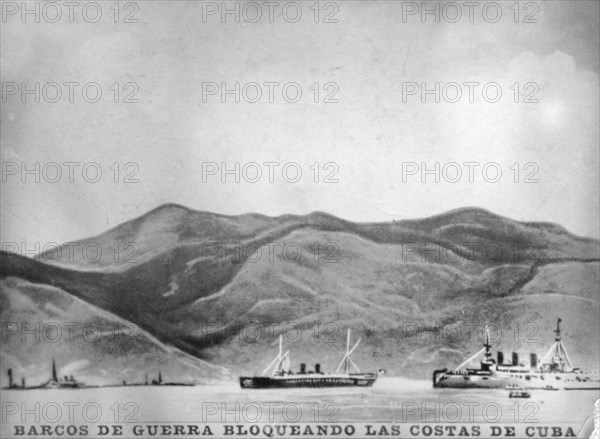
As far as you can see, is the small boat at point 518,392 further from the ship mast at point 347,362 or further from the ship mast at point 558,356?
the ship mast at point 347,362

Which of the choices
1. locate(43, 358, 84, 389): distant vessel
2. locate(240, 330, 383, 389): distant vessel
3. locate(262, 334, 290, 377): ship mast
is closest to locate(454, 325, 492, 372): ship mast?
locate(240, 330, 383, 389): distant vessel

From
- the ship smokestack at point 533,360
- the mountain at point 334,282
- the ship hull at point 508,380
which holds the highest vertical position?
the mountain at point 334,282

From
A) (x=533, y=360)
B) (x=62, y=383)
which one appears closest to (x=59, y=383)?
(x=62, y=383)

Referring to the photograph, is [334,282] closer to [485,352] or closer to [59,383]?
[485,352]

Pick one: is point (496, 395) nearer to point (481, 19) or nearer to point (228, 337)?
point (228, 337)

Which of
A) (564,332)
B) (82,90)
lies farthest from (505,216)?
(82,90)

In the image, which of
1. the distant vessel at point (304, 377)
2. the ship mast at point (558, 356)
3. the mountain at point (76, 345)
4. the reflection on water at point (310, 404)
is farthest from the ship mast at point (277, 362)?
the ship mast at point (558, 356)

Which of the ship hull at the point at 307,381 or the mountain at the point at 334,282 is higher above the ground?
the mountain at the point at 334,282
